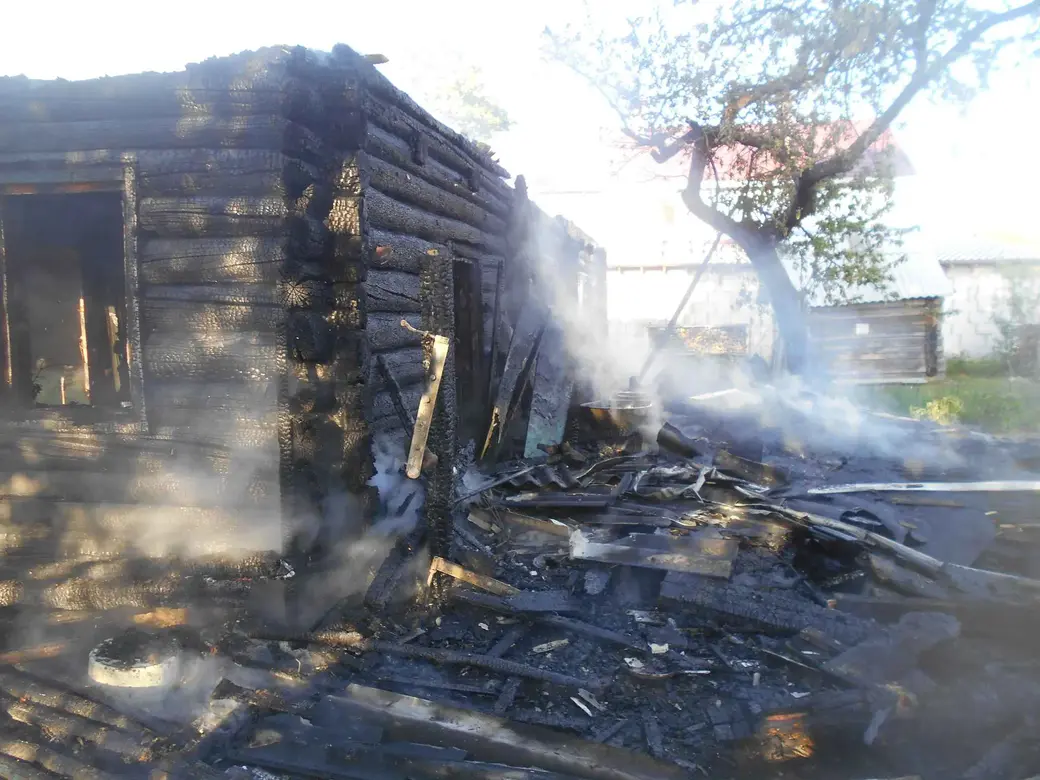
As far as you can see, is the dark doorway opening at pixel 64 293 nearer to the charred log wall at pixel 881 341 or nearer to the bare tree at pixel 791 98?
the bare tree at pixel 791 98

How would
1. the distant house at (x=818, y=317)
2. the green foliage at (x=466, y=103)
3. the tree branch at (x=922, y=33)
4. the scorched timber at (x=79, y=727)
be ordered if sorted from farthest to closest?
the green foliage at (x=466, y=103), the distant house at (x=818, y=317), the tree branch at (x=922, y=33), the scorched timber at (x=79, y=727)

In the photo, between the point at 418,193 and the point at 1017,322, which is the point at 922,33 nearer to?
the point at 418,193

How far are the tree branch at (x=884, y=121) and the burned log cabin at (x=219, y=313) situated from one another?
11156 mm

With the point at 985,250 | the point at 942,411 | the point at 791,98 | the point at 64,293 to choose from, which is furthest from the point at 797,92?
the point at 985,250

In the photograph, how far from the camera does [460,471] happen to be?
7082 mm

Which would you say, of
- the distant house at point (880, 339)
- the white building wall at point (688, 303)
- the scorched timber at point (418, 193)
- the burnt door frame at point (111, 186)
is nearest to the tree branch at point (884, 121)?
the distant house at point (880, 339)

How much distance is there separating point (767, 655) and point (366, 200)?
13.3ft

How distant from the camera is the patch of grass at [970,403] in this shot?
12562mm

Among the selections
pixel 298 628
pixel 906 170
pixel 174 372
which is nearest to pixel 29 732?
pixel 298 628

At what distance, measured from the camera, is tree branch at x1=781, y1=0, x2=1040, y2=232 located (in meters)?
12.4

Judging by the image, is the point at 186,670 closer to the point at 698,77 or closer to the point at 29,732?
the point at 29,732

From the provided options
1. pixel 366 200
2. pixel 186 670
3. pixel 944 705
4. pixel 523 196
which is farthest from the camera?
pixel 523 196

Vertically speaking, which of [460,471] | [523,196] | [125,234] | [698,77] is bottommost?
[460,471]

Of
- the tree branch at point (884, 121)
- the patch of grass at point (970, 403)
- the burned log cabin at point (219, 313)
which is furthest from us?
Answer: the patch of grass at point (970, 403)
